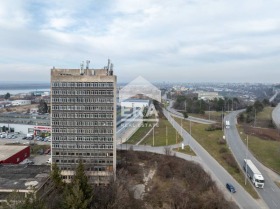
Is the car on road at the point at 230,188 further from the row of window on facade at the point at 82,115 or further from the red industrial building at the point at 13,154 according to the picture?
the red industrial building at the point at 13,154

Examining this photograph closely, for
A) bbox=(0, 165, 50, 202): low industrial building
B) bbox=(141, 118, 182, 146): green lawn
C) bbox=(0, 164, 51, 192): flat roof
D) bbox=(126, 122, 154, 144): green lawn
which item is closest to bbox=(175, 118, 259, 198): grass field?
bbox=(141, 118, 182, 146): green lawn

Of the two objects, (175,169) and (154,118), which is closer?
(175,169)

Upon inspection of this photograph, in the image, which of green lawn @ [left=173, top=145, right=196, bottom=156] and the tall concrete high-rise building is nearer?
the tall concrete high-rise building

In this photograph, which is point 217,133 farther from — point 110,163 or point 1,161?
point 1,161

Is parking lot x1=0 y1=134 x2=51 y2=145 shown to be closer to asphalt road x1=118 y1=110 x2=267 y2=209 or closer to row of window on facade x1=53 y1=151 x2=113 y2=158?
asphalt road x1=118 y1=110 x2=267 y2=209

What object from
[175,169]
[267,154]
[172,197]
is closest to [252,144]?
[267,154]

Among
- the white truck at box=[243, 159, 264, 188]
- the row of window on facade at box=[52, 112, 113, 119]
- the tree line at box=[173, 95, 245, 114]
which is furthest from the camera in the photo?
the tree line at box=[173, 95, 245, 114]
